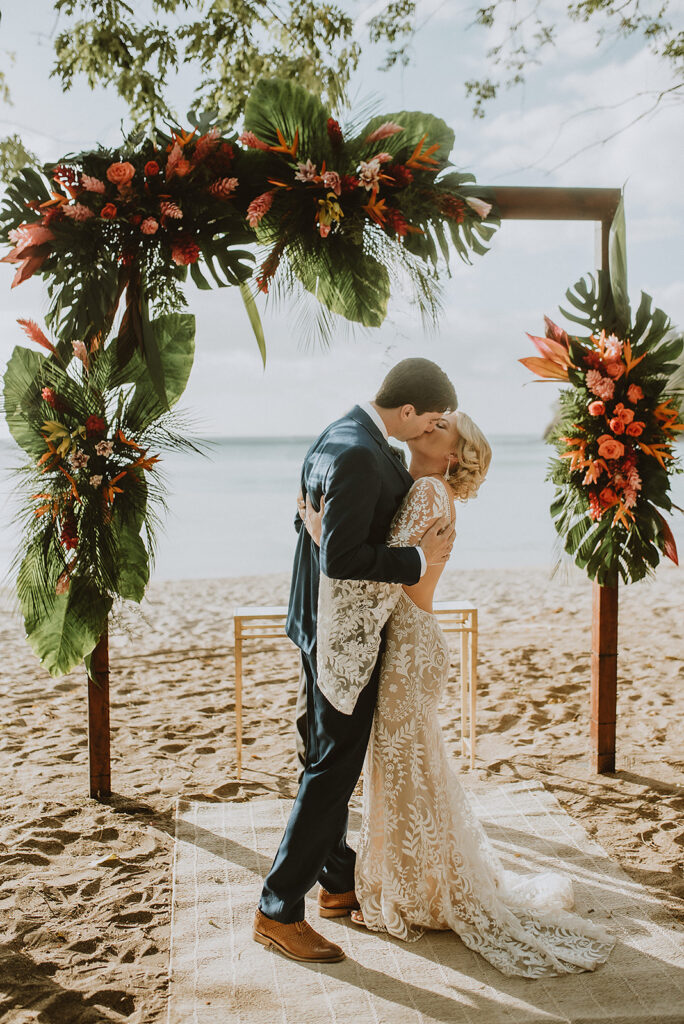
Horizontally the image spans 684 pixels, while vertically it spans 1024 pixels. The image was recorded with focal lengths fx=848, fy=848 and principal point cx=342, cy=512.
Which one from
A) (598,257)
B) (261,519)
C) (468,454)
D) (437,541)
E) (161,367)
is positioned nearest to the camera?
(437,541)

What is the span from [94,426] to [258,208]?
3.57 feet

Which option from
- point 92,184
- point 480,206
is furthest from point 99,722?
point 480,206

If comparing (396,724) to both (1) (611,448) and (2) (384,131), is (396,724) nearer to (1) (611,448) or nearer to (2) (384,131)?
(1) (611,448)

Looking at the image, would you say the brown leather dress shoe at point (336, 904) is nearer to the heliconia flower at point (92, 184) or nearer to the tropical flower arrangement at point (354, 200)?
the tropical flower arrangement at point (354, 200)

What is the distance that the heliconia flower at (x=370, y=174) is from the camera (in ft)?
10.7

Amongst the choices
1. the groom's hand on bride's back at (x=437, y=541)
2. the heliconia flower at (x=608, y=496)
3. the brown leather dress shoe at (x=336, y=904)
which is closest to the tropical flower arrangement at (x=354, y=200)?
the heliconia flower at (x=608, y=496)

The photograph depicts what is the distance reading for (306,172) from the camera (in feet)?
10.7

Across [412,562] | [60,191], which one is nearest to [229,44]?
[60,191]

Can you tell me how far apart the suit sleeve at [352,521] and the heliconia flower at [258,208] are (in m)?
1.28

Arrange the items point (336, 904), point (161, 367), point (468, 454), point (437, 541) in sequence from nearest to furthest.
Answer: point (437, 541) → point (468, 454) → point (336, 904) → point (161, 367)

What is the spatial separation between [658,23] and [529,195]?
365 centimetres

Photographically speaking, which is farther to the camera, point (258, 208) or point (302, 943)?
point (258, 208)

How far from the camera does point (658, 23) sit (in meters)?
6.28

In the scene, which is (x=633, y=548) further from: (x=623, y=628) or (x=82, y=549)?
(x=623, y=628)
